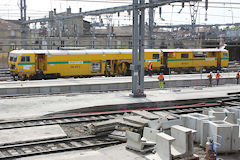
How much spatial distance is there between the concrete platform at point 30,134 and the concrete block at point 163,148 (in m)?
4.17

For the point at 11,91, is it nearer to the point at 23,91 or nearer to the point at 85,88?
the point at 23,91

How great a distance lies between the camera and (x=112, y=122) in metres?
12.0

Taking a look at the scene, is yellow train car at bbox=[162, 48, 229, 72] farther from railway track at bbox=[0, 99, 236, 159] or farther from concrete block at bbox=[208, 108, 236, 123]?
concrete block at bbox=[208, 108, 236, 123]

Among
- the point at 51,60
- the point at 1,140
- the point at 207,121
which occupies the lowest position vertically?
the point at 1,140

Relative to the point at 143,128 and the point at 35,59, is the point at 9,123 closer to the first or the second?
the point at 143,128

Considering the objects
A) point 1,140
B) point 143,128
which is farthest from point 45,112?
point 143,128

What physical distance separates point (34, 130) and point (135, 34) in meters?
8.90

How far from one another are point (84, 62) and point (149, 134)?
19.3 meters

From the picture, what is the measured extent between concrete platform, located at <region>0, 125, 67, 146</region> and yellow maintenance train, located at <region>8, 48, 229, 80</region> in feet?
49.5

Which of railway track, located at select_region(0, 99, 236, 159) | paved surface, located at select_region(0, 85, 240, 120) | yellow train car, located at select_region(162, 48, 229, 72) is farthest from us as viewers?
yellow train car, located at select_region(162, 48, 229, 72)

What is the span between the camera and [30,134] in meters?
11.7

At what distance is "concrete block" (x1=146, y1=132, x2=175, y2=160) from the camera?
27.2 feet

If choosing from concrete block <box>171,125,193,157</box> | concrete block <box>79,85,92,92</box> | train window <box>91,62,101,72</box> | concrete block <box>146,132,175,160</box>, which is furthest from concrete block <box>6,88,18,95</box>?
concrete block <box>171,125,193,157</box>

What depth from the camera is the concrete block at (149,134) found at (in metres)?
9.94
